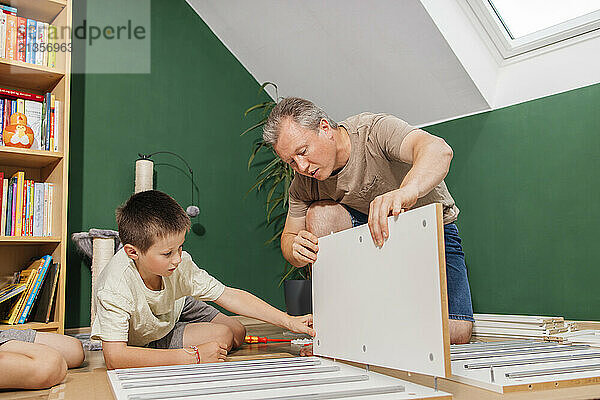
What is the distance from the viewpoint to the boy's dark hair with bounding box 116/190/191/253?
1.66 m

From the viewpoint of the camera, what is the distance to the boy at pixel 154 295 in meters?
1.61

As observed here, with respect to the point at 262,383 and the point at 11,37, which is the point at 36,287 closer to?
the point at 11,37

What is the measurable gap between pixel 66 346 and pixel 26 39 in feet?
5.11

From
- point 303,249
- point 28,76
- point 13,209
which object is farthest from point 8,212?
point 303,249

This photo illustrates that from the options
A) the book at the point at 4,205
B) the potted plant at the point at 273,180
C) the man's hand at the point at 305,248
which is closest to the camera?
the man's hand at the point at 305,248

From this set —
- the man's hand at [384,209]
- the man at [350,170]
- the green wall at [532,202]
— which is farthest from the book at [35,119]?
the green wall at [532,202]

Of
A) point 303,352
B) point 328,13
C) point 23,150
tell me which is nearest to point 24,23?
point 23,150

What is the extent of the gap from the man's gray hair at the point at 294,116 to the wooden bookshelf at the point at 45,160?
4.08ft

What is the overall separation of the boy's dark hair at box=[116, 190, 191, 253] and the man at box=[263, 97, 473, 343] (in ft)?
1.22

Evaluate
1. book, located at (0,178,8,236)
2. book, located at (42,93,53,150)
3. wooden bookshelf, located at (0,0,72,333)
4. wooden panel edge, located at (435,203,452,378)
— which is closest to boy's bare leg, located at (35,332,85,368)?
wooden bookshelf, located at (0,0,72,333)

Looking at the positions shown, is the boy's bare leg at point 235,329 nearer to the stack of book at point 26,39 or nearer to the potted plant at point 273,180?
the potted plant at point 273,180

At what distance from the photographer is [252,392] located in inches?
45.9

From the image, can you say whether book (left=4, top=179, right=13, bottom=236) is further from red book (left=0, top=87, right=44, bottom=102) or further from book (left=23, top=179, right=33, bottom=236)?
red book (left=0, top=87, right=44, bottom=102)

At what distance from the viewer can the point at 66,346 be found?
1791 millimetres
